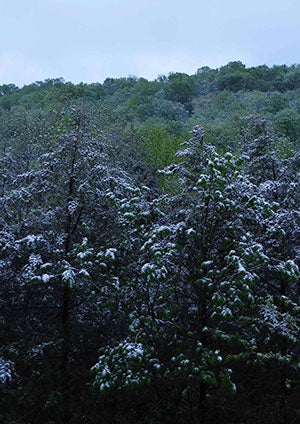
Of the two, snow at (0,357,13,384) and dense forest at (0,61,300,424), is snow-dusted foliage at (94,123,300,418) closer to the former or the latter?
dense forest at (0,61,300,424)

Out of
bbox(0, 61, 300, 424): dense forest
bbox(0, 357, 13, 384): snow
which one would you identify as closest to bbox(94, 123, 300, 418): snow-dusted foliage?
bbox(0, 61, 300, 424): dense forest

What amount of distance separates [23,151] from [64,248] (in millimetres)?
8976

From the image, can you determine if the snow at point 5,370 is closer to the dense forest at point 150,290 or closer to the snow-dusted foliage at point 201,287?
the dense forest at point 150,290

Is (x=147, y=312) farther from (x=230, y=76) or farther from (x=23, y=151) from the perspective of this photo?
(x=230, y=76)

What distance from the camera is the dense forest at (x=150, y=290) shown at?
5.08 metres

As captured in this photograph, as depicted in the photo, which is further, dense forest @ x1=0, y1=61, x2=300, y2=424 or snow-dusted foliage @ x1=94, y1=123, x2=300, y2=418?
dense forest @ x1=0, y1=61, x2=300, y2=424

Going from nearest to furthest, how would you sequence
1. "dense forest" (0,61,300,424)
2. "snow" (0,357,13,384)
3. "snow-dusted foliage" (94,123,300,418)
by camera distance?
"snow-dusted foliage" (94,123,300,418), "dense forest" (0,61,300,424), "snow" (0,357,13,384)

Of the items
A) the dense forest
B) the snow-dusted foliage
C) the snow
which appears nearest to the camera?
the snow-dusted foliage

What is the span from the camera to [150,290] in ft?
19.1

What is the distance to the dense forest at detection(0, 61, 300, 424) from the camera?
5.08 meters

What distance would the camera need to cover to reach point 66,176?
687 cm

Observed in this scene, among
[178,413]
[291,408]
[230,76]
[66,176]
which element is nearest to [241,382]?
[291,408]

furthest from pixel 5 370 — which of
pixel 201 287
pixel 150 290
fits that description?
pixel 201 287

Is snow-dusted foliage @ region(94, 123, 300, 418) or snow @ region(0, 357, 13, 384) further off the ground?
snow-dusted foliage @ region(94, 123, 300, 418)
